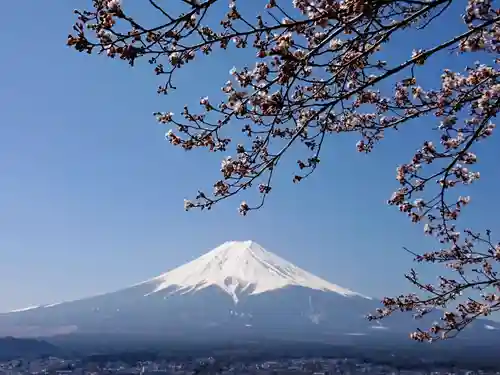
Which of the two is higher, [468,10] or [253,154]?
[468,10]

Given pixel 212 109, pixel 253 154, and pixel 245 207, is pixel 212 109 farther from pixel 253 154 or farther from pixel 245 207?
pixel 245 207

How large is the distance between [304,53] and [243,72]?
2.23 feet

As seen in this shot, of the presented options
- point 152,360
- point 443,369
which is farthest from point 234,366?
point 443,369

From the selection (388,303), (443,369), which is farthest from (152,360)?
(388,303)

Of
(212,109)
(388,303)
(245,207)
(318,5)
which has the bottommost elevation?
(388,303)

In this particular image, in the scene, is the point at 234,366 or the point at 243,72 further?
the point at 234,366

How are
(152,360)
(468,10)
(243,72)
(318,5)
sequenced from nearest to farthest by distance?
(318,5)
(468,10)
(243,72)
(152,360)

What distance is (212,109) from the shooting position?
15.1 ft

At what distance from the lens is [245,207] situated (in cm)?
487

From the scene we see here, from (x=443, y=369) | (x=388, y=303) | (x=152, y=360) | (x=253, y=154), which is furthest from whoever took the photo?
(x=152, y=360)

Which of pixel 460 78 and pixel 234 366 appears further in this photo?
pixel 234 366

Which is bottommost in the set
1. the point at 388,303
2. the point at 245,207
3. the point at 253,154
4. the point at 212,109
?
the point at 388,303

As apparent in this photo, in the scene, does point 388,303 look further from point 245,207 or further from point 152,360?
point 152,360

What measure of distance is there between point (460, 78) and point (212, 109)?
257cm
